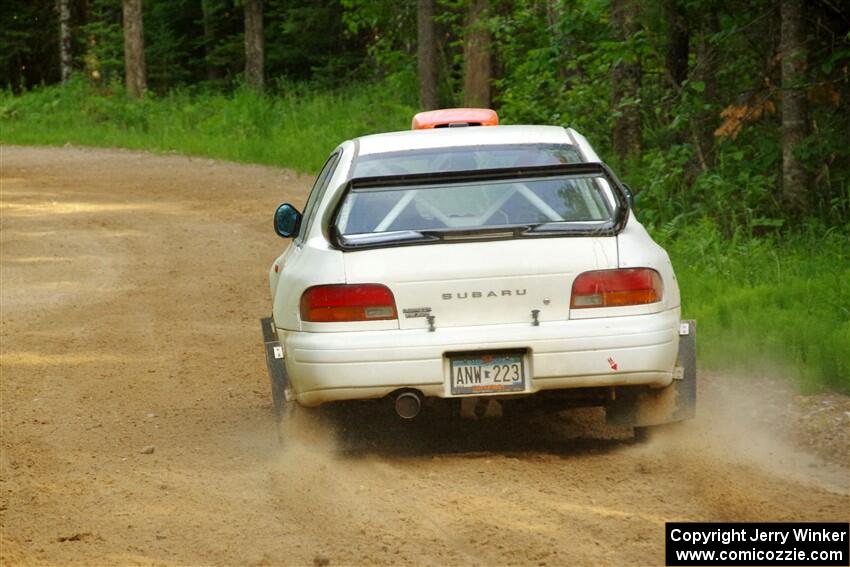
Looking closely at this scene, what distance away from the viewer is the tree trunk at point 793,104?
463 inches

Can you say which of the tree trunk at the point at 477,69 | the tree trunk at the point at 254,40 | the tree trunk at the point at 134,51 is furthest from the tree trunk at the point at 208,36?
the tree trunk at the point at 477,69

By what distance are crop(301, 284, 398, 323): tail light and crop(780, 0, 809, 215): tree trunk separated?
659cm

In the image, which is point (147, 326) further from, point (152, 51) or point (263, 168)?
point (152, 51)

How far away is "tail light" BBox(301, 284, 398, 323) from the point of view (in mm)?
6223

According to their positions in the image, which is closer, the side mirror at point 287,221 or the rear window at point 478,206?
the rear window at point 478,206

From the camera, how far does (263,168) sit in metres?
22.8

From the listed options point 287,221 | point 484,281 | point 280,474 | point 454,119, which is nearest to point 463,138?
point 287,221

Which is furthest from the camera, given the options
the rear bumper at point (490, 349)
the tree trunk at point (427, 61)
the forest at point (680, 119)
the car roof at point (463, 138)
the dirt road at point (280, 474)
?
the tree trunk at point (427, 61)

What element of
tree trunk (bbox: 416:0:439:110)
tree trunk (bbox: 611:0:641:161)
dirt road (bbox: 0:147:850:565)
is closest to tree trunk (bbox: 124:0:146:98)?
tree trunk (bbox: 416:0:439:110)

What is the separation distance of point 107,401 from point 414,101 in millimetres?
20525

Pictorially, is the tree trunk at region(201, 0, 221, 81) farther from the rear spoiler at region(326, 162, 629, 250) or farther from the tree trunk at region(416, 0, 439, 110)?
the rear spoiler at region(326, 162, 629, 250)

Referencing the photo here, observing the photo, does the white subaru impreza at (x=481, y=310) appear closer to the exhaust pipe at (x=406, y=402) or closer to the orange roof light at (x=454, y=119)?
the exhaust pipe at (x=406, y=402)

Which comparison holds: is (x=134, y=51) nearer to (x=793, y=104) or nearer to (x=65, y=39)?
(x=65, y=39)

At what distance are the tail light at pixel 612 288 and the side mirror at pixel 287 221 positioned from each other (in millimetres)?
1969
